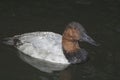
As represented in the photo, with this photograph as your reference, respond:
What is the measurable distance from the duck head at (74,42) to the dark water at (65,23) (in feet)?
0.65

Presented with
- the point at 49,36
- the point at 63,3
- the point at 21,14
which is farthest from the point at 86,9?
the point at 49,36

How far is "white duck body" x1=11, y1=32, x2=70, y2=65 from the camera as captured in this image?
9.96 m

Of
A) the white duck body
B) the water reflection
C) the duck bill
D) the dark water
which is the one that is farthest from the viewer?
the white duck body

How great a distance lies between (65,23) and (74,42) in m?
1.62

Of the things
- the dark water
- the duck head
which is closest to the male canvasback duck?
the duck head

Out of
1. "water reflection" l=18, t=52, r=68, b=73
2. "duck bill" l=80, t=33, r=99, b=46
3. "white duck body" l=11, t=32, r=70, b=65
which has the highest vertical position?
"duck bill" l=80, t=33, r=99, b=46

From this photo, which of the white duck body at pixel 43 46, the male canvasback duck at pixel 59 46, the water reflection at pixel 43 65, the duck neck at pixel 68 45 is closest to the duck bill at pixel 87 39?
the male canvasback duck at pixel 59 46

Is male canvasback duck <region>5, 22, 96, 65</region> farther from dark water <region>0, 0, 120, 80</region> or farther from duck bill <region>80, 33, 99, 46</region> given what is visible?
dark water <region>0, 0, 120, 80</region>

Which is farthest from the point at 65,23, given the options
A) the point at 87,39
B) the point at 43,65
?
the point at 43,65

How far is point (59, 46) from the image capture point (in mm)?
10102

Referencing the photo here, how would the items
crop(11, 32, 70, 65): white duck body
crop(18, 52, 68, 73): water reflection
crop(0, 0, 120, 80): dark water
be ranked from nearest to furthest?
crop(0, 0, 120, 80): dark water
crop(18, 52, 68, 73): water reflection
crop(11, 32, 70, 65): white duck body

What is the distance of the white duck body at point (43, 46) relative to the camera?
996cm

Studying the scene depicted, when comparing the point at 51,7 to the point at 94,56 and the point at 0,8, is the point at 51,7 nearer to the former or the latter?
the point at 0,8

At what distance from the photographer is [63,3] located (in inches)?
502
